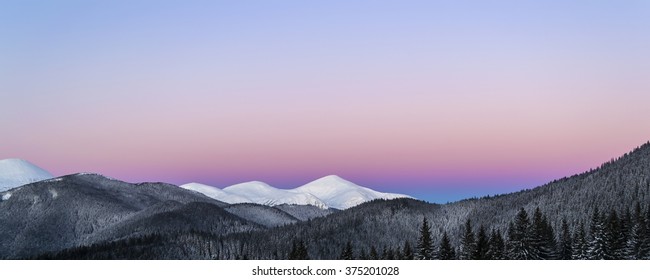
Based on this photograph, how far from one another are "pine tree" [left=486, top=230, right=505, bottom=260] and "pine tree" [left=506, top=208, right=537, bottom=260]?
58.5 inches

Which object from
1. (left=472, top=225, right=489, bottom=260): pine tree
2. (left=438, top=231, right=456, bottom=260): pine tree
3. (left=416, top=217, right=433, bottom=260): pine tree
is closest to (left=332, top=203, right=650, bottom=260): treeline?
(left=472, top=225, right=489, bottom=260): pine tree

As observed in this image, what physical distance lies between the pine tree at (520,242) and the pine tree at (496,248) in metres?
1.49

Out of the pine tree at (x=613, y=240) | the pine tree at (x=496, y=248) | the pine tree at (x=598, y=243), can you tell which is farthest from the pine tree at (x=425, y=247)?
the pine tree at (x=613, y=240)

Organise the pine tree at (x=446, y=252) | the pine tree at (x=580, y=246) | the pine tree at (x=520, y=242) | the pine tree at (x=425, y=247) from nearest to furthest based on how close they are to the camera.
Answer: the pine tree at (x=520, y=242) → the pine tree at (x=580, y=246) → the pine tree at (x=425, y=247) → the pine tree at (x=446, y=252)

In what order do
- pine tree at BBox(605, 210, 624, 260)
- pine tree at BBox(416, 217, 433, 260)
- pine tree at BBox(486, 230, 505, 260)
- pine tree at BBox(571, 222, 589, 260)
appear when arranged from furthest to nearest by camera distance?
pine tree at BBox(416, 217, 433, 260) → pine tree at BBox(486, 230, 505, 260) → pine tree at BBox(571, 222, 589, 260) → pine tree at BBox(605, 210, 624, 260)

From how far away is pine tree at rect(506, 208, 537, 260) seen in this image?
92100mm

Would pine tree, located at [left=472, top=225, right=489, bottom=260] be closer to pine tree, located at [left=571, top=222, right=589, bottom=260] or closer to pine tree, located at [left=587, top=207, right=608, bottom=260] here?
pine tree, located at [left=571, top=222, right=589, bottom=260]

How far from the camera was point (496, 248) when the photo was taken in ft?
350

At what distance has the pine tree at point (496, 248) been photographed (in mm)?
100231

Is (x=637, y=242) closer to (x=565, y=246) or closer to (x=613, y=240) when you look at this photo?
(x=613, y=240)

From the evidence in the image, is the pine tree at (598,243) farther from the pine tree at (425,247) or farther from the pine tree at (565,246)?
the pine tree at (425,247)
